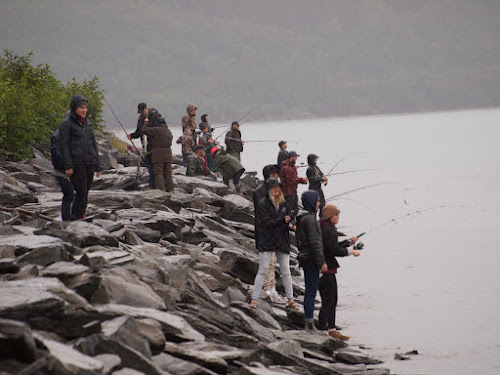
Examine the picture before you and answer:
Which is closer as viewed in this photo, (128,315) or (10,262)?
(128,315)

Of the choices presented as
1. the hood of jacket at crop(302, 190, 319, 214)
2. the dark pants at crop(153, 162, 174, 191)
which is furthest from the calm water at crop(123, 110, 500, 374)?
the dark pants at crop(153, 162, 174, 191)

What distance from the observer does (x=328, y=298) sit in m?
10.9

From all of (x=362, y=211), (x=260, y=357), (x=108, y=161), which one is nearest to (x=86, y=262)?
(x=260, y=357)

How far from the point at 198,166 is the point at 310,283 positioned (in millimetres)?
12401

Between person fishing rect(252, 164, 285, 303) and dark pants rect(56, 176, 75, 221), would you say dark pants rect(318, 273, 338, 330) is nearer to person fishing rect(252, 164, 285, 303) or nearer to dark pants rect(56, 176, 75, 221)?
person fishing rect(252, 164, 285, 303)

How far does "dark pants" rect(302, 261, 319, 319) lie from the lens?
34.1ft

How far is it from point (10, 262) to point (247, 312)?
3.41 metres

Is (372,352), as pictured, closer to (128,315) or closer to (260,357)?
(260,357)

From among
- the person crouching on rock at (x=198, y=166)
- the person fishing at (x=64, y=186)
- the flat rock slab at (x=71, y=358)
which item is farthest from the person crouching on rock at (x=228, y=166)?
the flat rock slab at (x=71, y=358)

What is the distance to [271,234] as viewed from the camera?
11008 millimetres

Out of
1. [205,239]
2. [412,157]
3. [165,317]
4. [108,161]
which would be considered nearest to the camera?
[165,317]

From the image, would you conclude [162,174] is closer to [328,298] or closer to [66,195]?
[66,195]

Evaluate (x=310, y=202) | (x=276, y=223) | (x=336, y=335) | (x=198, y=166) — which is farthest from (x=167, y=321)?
(x=198, y=166)

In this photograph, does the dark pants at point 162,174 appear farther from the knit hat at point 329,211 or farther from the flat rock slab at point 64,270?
the flat rock slab at point 64,270
